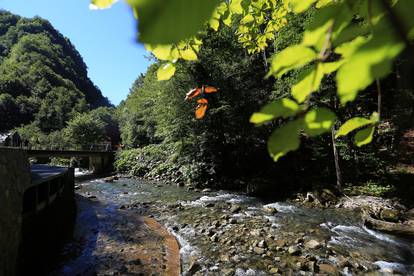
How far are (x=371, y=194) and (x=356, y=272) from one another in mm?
5660

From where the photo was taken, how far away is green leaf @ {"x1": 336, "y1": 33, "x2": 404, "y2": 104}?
332 millimetres

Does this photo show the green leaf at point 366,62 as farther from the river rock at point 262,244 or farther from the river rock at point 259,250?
the river rock at point 262,244

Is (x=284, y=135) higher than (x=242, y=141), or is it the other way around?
(x=242, y=141)

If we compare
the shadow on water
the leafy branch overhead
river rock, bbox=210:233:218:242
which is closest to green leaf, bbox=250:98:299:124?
the leafy branch overhead

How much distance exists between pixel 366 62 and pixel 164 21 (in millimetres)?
230

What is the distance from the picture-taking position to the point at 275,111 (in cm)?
42

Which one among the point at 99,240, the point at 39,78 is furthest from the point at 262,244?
the point at 39,78

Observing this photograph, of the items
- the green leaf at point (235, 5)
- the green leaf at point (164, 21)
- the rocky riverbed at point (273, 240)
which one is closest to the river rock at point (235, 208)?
the rocky riverbed at point (273, 240)

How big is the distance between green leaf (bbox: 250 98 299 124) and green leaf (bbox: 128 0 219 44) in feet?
0.53

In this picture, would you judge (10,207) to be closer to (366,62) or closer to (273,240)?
(366,62)

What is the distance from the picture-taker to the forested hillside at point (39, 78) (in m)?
48.7

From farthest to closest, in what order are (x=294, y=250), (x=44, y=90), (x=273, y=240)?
(x=44, y=90) → (x=273, y=240) → (x=294, y=250)

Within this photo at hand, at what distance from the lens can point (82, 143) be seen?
111 ft

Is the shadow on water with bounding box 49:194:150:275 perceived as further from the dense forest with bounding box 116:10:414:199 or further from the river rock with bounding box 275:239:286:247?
the dense forest with bounding box 116:10:414:199
